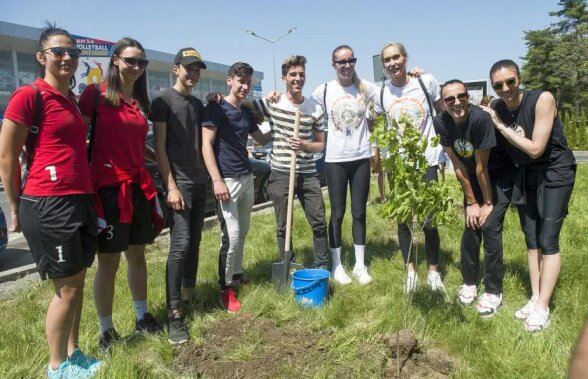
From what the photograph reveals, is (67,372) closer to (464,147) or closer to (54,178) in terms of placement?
(54,178)

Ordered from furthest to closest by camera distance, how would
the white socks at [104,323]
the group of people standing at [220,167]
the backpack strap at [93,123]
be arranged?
the white socks at [104,323] < the backpack strap at [93,123] < the group of people standing at [220,167]

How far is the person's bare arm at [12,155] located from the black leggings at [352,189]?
2668 mm

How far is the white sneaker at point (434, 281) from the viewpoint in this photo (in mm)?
4124

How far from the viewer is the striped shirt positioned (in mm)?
4344

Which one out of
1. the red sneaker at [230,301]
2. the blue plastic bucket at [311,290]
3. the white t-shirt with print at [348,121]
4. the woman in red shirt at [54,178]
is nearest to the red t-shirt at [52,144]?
the woman in red shirt at [54,178]

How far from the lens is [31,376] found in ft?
9.36

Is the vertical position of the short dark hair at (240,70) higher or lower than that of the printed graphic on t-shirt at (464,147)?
higher

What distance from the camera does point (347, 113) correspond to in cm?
434

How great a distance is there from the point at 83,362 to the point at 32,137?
1410 mm

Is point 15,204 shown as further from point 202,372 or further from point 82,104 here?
A: point 202,372

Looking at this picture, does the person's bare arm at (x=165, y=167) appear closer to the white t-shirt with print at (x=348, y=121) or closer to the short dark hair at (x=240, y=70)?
the short dark hair at (x=240, y=70)

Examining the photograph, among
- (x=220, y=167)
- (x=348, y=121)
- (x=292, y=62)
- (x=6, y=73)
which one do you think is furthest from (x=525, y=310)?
(x=6, y=73)

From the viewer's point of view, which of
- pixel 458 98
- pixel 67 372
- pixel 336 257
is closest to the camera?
pixel 67 372

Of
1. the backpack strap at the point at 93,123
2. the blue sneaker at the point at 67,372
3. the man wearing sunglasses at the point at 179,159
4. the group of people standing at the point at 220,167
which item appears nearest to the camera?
the group of people standing at the point at 220,167
